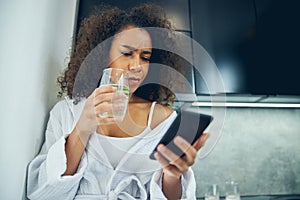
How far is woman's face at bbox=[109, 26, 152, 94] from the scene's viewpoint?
2.66ft

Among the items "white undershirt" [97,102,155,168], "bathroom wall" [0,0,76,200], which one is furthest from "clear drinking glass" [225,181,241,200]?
"bathroom wall" [0,0,76,200]

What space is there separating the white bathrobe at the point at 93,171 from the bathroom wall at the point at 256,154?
65 cm

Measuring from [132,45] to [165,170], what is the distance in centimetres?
42

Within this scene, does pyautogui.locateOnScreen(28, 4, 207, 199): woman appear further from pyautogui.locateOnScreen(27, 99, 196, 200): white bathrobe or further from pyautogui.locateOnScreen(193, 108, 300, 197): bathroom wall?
pyautogui.locateOnScreen(193, 108, 300, 197): bathroom wall

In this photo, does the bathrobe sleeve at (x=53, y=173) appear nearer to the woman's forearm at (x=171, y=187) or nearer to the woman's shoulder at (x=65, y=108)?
the woman's shoulder at (x=65, y=108)

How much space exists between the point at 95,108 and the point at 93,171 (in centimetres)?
24

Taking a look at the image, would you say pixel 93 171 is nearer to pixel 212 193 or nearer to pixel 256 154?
pixel 212 193

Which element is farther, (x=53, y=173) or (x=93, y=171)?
(x=93, y=171)

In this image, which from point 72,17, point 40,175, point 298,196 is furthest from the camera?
Result: point 298,196

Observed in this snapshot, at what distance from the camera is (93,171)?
762 mm

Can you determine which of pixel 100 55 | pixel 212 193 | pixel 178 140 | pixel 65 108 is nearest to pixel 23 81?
pixel 65 108

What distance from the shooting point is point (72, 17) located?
113 centimetres

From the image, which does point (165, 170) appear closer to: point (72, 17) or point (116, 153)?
point (116, 153)

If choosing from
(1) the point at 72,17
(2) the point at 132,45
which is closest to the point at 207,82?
(2) the point at 132,45
